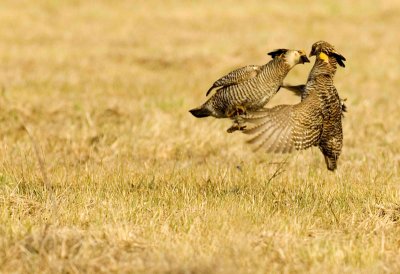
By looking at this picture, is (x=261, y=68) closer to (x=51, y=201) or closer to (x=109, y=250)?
(x=51, y=201)

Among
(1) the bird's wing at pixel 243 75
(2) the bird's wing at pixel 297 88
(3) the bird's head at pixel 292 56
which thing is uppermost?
(3) the bird's head at pixel 292 56

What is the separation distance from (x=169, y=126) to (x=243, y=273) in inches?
217

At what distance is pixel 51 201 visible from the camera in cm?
506

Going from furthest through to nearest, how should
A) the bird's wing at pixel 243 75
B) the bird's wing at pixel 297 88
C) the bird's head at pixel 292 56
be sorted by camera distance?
the bird's wing at pixel 297 88
the bird's wing at pixel 243 75
the bird's head at pixel 292 56

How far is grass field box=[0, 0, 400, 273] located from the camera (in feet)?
14.3

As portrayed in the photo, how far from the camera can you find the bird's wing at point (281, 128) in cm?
582

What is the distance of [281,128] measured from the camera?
586cm

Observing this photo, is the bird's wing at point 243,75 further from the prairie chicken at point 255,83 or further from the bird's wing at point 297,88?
the bird's wing at point 297,88

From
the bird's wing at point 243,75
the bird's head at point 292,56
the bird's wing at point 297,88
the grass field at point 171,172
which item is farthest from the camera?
the bird's wing at point 297,88

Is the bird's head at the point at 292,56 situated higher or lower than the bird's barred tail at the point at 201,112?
higher

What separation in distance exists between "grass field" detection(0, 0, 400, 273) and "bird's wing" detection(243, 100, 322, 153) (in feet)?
0.49

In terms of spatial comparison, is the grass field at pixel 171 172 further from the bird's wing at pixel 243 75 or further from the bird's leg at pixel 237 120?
the bird's wing at pixel 243 75

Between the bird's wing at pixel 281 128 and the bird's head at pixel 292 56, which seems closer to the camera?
the bird's wing at pixel 281 128

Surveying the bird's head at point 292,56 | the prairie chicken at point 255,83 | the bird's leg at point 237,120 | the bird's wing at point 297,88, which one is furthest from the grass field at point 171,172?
the bird's head at point 292,56
